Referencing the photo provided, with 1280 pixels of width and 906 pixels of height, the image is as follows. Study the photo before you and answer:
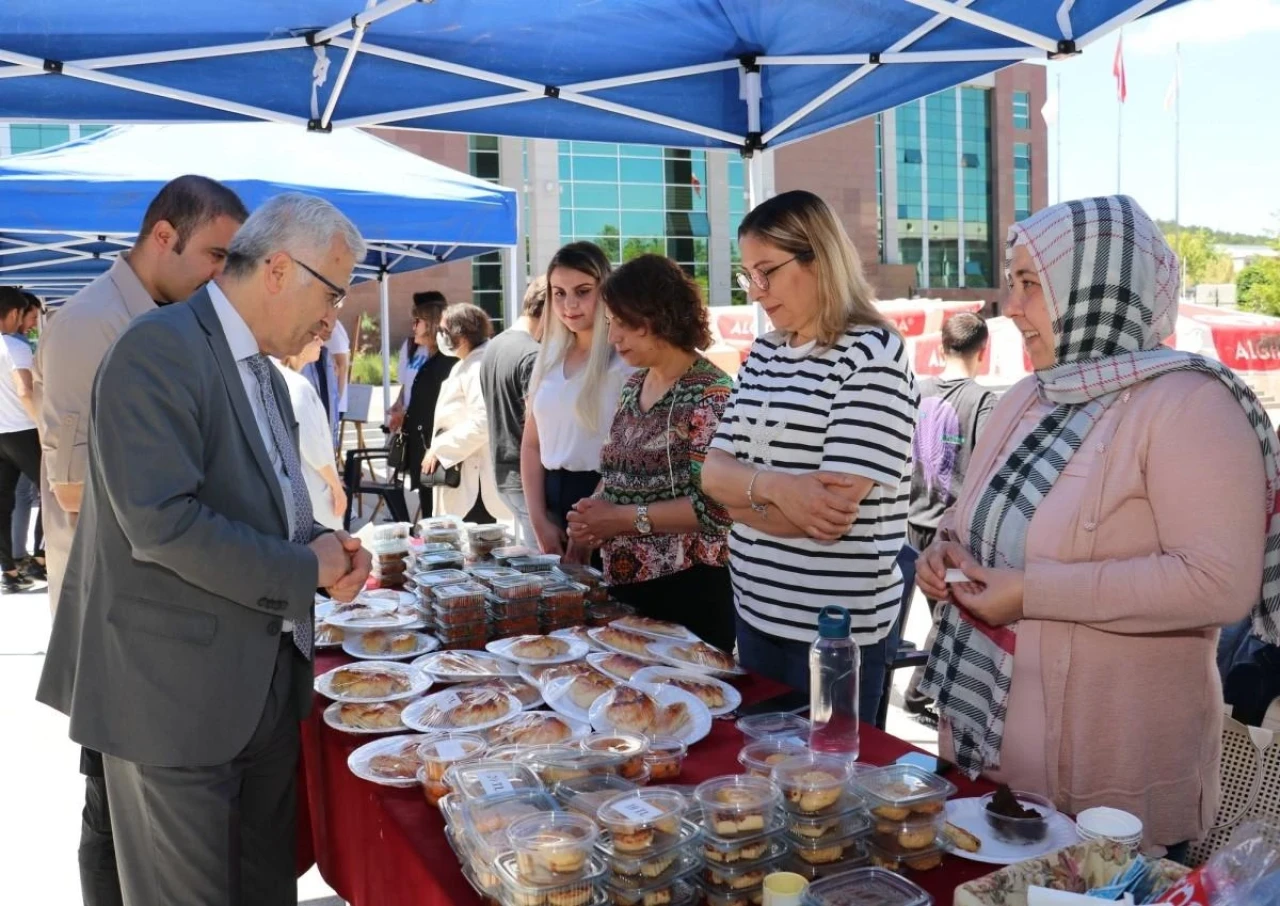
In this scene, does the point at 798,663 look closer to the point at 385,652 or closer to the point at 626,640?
the point at 626,640

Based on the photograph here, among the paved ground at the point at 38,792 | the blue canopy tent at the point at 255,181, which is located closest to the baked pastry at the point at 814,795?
the paved ground at the point at 38,792

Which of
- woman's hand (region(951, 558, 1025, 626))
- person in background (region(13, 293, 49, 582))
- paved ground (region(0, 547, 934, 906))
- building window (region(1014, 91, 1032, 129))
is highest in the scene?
building window (region(1014, 91, 1032, 129))

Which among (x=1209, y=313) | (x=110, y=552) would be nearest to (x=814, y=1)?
(x=110, y=552)

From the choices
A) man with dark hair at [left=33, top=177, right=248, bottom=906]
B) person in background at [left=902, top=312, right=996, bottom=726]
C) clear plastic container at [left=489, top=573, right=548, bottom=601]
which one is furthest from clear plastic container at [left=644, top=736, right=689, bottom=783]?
person in background at [left=902, top=312, right=996, bottom=726]

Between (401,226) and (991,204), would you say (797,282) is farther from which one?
(991,204)

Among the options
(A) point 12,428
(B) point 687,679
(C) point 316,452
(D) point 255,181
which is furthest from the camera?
(A) point 12,428

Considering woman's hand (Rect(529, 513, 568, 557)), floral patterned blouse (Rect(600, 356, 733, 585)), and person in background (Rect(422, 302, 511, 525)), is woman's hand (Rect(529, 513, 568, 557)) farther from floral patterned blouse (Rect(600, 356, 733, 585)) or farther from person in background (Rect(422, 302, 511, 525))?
person in background (Rect(422, 302, 511, 525))

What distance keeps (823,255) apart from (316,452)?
2.58 meters

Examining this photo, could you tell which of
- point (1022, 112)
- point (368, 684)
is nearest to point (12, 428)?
point (368, 684)

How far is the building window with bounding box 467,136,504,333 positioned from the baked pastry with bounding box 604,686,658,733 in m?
30.0

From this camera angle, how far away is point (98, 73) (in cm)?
363

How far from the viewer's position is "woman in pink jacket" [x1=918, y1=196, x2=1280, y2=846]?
58.9 inches

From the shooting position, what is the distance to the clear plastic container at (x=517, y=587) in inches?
96.0

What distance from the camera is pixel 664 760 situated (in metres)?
1.58
